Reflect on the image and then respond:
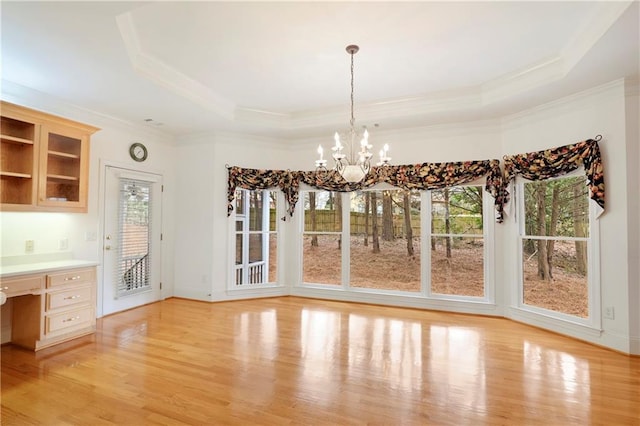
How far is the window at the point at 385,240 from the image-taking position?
5141mm

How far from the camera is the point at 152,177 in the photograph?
5.24m

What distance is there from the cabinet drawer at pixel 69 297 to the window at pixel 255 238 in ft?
7.07

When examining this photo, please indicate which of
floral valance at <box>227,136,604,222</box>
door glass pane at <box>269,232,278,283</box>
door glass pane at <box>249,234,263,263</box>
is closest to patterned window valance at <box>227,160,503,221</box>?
floral valance at <box>227,136,604,222</box>

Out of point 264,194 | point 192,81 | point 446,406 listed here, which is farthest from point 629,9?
point 264,194

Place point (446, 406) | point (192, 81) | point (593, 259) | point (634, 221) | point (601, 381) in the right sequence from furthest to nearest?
point (192, 81), point (593, 259), point (634, 221), point (601, 381), point (446, 406)

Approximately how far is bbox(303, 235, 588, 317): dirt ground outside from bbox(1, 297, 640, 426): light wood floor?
518 mm

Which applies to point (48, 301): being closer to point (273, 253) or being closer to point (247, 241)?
point (247, 241)

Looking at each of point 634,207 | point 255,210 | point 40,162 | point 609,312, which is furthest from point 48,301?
point 634,207

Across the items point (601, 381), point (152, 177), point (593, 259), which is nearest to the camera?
point (601, 381)

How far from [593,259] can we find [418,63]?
293 centimetres

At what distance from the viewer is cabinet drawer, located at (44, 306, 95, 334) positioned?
336cm

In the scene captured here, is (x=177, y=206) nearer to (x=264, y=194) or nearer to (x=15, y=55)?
(x=264, y=194)

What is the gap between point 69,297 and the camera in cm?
353

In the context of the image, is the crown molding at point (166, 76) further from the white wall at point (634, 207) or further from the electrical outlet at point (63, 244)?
the white wall at point (634, 207)
